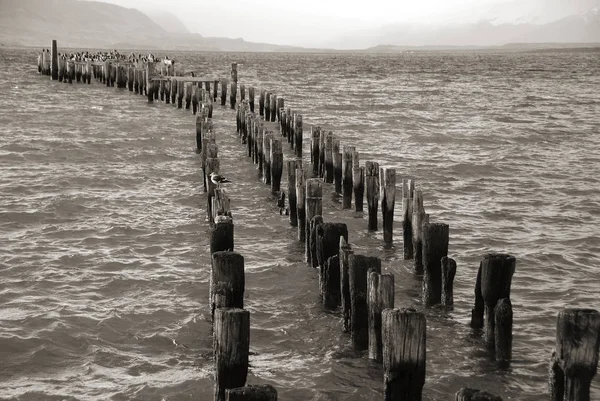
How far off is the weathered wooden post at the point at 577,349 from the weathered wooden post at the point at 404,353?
130 centimetres

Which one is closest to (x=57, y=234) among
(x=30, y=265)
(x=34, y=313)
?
(x=30, y=265)

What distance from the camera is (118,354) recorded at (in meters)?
10.6

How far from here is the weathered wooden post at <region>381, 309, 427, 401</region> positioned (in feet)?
25.6

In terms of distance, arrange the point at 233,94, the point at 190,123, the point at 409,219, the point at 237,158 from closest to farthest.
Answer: the point at 409,219, the point at 237,158, the point at 190,123, the point at 233,94

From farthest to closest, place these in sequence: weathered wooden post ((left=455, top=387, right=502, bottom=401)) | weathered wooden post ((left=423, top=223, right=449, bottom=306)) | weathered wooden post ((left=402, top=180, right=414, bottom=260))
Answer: weathered wooden post ((left=402, top=180, right=414, bottom=260)) → weathered wooden post ((left=423, top=223, right=449, bottom=306)) → weathered wooden post ((left=455, top=387, right=502, bottom=401))

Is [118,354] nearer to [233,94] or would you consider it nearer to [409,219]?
[409,219]

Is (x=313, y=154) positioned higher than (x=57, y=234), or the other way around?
(x=313, y=154)

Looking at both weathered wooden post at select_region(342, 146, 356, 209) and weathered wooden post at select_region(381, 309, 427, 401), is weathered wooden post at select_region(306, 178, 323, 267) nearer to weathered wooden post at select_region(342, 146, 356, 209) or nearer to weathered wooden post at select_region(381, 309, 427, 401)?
weathered wooden post at select_region(342, 146, 356, 209)

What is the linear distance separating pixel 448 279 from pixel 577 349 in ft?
13.2

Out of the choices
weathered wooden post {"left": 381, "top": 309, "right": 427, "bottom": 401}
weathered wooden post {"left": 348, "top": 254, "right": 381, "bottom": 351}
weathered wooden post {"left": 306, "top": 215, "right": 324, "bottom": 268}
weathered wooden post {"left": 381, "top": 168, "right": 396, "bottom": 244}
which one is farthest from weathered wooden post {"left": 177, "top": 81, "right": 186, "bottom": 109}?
weathered wooden post {"left": 381, "top": 309, "right": 427, "bottom": 401}

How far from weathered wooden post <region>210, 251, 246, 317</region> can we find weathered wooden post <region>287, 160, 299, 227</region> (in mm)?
6120

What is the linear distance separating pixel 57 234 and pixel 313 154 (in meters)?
7.62

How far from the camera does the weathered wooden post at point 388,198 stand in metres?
15.1

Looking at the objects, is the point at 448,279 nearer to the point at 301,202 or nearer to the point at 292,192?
the point at 301,202
